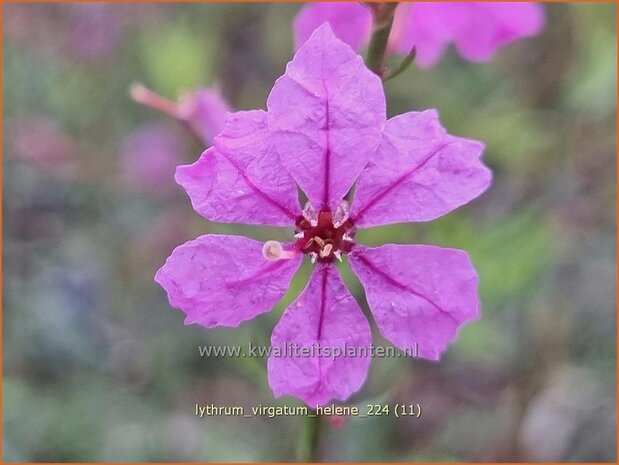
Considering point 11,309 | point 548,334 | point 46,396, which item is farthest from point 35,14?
point 548,334

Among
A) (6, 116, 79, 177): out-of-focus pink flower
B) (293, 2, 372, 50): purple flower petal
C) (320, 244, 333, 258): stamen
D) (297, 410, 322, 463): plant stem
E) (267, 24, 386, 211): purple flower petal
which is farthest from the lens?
(6, 116, 79, 177): out-of-focus pink flower

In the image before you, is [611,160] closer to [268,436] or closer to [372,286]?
[268,436]

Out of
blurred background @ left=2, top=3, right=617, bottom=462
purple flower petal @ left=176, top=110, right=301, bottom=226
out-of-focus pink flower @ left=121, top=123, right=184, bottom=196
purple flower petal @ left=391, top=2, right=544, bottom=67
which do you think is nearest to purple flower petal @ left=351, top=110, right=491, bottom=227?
purple flower petal @ left=176, top=110, right=301, bottom=226

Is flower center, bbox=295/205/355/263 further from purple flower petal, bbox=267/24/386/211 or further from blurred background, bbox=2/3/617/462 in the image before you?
blurred background, bbox=2/3/617/462

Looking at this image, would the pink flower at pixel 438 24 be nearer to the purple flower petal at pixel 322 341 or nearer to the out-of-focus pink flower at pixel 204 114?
the out-of-focus pink flower at pixel 204 114

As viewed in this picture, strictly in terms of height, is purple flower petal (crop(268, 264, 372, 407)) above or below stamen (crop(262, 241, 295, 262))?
below

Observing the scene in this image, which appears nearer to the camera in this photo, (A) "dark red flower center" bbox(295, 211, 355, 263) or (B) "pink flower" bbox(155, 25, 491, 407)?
(B) "pink flower" bbox(155, 25, 491, 407)

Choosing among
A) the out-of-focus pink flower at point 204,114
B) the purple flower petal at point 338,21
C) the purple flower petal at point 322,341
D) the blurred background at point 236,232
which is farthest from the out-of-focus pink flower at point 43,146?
the purple flower petal at point 322,341
